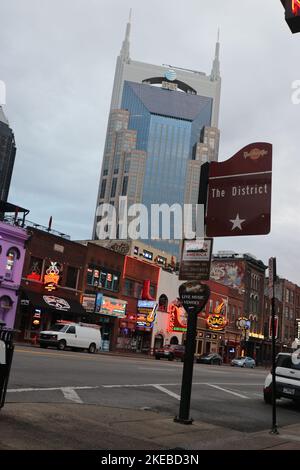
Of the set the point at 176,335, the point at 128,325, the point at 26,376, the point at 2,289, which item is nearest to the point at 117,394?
the point at 26,376

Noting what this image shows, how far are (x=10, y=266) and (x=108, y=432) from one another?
106 feet

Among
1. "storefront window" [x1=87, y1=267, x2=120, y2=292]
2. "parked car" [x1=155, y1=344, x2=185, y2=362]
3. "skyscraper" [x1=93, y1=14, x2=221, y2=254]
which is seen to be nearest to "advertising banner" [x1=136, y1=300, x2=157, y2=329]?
"storefront window" [x1=87, y1=267, x2=120, y2=292]

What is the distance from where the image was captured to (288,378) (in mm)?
14367

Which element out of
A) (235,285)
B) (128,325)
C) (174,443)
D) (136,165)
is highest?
(136,165)

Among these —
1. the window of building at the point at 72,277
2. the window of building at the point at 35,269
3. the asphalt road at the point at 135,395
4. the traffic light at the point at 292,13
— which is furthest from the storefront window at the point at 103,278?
the traffic light at the point at 292,13

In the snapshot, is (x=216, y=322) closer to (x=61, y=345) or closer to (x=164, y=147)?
(x=61, y=345)

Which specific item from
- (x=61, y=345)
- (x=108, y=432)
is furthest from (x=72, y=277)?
(x=108, y=432)

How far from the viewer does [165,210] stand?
6132 inches

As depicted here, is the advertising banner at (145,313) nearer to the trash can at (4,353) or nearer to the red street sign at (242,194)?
the red street sign at (242,194)

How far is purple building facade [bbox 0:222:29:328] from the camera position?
37531 mm

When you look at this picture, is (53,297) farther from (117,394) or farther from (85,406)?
(85,406)

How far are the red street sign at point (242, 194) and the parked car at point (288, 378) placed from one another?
6572 millimetres

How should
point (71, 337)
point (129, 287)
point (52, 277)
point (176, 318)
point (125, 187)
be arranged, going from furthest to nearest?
1. point (125, 187)
2. point (176, 318)
3. point (129, 287)
4. point (52, 277)
5. point (71, 337)
